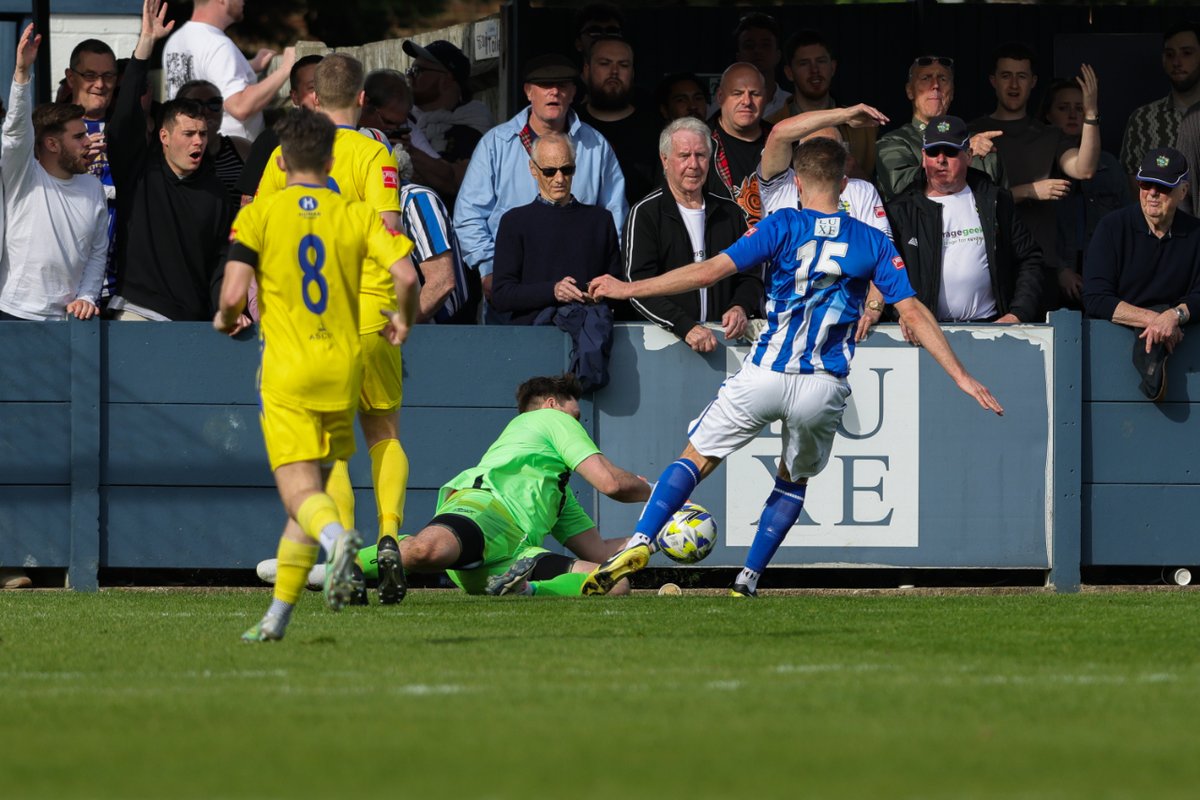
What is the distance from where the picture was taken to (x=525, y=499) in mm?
10039

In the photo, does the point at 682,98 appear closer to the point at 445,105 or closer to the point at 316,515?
the point at 445,105

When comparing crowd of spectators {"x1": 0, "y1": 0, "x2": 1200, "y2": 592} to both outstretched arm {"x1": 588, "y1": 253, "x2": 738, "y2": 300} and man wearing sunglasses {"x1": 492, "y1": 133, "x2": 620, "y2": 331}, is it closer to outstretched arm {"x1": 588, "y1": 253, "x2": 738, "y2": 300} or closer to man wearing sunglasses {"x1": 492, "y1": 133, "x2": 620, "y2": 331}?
man wearing sunglasses {"x1": 492, "y1": 133, "x2": 620, "y2": 331}

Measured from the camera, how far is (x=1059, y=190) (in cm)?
1191

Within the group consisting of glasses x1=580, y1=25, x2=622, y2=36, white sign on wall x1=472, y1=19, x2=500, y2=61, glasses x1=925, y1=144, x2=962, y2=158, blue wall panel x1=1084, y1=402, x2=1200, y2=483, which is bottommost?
blue wall panel x1=1084, y1=402, x2=1200, y2=483

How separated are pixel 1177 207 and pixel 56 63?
28.5 ft

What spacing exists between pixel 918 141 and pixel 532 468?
371cm

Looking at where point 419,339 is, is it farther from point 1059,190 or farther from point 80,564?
point 1059,190

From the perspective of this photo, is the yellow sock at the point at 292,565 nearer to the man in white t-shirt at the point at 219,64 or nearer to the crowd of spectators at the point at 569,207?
the crowd of spectators at the point at 569,207

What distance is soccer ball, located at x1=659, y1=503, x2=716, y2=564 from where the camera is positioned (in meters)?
9.17

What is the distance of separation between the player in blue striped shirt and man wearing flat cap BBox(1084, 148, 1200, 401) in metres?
2.32

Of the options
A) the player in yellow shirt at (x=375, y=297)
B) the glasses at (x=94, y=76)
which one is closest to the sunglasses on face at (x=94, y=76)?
the glasses at (x=94, y=76)

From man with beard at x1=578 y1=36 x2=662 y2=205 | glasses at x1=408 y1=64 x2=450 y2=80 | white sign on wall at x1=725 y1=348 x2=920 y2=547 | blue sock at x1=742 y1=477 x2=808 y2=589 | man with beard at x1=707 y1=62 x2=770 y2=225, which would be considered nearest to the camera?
blue sock at x1=742 y1=477 x2=808 y2=589

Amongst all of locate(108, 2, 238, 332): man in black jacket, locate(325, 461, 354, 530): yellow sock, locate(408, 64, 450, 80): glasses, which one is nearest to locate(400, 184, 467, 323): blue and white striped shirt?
locate(108, 2, 238, 332): man in black jacket

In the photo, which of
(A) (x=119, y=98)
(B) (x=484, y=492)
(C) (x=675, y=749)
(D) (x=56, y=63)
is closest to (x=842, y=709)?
(C) (x=675, y=749)
